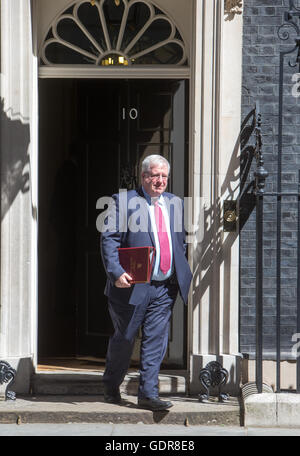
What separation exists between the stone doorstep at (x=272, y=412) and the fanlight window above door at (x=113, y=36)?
306 cm

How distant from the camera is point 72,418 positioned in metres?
7.87

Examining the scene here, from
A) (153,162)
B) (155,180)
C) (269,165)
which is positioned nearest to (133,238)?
(155,180)

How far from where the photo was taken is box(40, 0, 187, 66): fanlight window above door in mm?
8844

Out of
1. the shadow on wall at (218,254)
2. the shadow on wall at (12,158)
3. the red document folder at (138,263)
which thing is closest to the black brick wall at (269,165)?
the shadow on wall at (218,254)

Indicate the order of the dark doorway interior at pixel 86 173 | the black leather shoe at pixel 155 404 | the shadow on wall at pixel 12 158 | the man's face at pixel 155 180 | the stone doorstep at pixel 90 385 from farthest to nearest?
the dark doorway interior at pixel 86 173, the stone doorstep at pixel 90 385, the shadow on wall at pixel 12 158, the man's face at pixel 155 180, the black leather shoe at pixel 155 404

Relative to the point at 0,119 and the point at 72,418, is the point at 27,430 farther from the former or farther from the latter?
the point at 0,119

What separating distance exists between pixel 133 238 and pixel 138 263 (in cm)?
26

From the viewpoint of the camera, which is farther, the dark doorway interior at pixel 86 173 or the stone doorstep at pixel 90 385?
the dark doorway interior at pixel 86 173

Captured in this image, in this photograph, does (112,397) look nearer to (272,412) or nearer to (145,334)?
(145,334)

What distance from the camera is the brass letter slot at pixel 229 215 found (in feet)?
27.9

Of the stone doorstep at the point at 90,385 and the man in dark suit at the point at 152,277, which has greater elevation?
the man in dark suit at the point at 152,277

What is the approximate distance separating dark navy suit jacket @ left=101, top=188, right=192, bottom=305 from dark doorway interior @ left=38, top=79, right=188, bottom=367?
1.11 meters

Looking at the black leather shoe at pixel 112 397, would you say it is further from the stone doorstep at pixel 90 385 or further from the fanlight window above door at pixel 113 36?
the fanlight window above door at pixel 113 36
